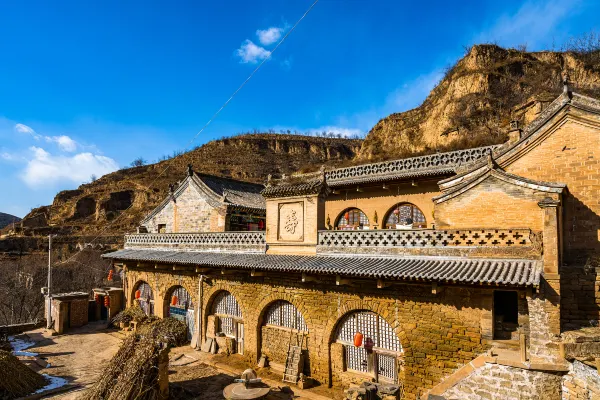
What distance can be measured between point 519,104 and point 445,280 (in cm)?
3011

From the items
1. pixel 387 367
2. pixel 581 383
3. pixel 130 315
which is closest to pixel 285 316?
pixel 387 367

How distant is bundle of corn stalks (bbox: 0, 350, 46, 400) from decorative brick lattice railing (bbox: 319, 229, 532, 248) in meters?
10.6

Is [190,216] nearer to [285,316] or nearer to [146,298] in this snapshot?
[146,298]

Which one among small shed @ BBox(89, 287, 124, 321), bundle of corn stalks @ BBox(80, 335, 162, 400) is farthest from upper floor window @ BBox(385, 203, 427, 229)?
small shed @ BBox(89, 287, 124, 321)

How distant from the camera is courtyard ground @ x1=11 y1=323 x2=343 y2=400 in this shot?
1200 cm

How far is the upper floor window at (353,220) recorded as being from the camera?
1933 centimetres

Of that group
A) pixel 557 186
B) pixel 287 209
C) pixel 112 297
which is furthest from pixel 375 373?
pixel 112 297

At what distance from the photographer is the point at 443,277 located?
924 cm

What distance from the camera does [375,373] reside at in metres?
11.5

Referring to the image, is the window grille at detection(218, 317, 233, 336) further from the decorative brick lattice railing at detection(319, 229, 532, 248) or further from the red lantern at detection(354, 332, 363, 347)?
Result: the red lantern at detection(354, 332, 363, 347)

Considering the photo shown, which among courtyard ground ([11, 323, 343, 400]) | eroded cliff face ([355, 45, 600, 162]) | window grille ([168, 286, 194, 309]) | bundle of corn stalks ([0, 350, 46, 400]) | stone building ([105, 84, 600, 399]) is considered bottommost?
courtyard ground ([11, 323, 343, 400])

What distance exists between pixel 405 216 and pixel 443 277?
8900 mm

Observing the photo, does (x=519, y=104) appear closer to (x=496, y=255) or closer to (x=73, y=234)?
(x=496, y=255)

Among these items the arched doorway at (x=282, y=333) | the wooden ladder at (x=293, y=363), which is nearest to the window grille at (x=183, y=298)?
the arched doorway at (x=282, y=333)
